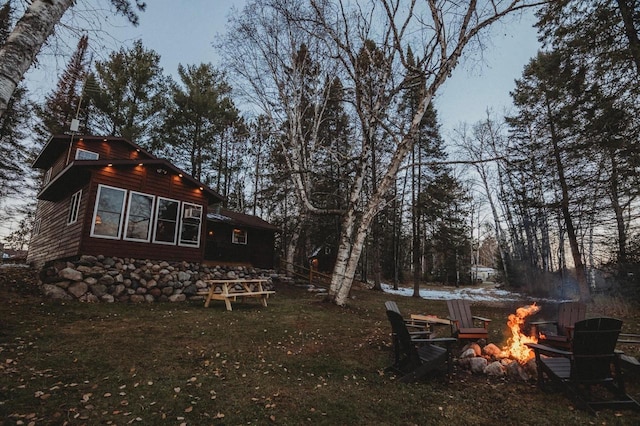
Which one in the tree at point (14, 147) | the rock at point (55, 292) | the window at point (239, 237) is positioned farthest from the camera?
the window at point (239, 237)

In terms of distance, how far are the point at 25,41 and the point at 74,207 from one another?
1086 cm

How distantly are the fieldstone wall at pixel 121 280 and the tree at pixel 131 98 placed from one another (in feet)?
36.7

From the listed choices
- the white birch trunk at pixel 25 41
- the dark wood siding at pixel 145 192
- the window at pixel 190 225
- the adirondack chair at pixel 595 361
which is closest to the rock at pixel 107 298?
the dark wood siding at pixel 145 192

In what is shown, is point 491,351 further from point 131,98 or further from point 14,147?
point 14,147

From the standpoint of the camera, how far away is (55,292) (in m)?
9.15

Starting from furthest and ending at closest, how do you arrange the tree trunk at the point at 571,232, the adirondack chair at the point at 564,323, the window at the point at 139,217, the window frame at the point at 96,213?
the tree trunk at the point at 571,232 → the window at the point at 139,217 → the window frame at the point at 96,213 → the adirondack chair at the point at 564,323

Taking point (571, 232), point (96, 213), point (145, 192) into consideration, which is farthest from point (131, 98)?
point (571, 232)

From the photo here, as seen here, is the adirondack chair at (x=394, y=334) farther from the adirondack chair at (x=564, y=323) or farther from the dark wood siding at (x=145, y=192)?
the dark wood siding at (x=145, y=192)

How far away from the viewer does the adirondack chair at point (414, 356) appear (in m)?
4.47

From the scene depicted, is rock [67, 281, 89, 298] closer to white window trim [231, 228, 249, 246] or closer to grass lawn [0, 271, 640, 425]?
grass lawn [0, 271, 640, 425]

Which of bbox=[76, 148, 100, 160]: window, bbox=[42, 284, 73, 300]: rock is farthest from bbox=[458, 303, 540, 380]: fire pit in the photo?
bbox=[76, 148, 100, 160]: window

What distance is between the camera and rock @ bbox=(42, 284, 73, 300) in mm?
9086

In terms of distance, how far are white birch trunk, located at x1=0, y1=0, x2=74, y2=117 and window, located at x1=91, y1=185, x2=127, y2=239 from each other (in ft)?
30.0

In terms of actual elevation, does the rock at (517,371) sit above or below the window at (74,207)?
below
